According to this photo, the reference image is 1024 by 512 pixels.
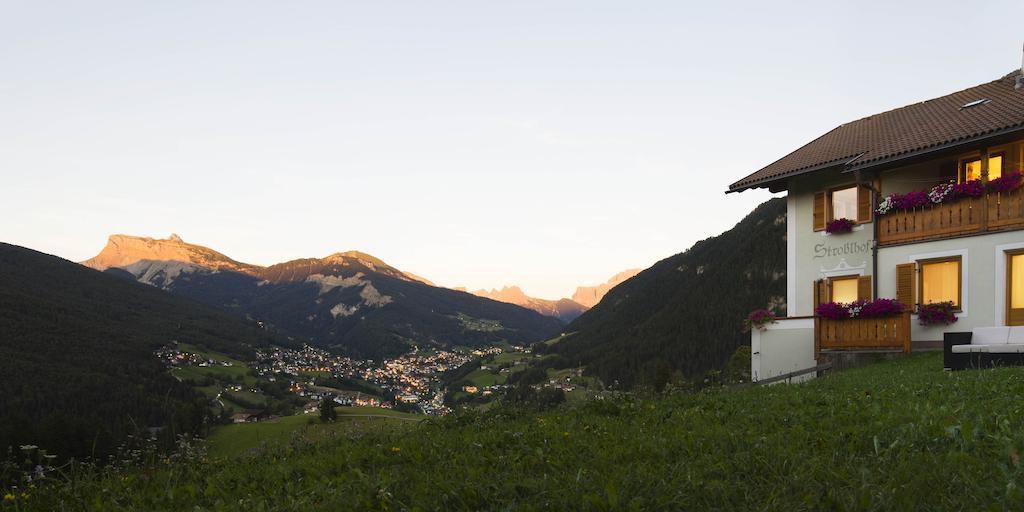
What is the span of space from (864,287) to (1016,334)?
5822 millimetres

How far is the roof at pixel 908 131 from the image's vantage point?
68.2 ft

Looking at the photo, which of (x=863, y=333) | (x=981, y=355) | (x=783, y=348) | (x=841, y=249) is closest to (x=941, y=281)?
(x=863, y=333)

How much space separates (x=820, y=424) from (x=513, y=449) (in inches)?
136

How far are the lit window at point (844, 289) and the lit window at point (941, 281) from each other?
2568mm

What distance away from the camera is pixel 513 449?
725 centimetres

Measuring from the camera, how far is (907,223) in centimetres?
2239

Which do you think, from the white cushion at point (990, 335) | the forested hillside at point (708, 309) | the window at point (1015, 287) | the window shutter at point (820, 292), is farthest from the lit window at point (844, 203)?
the forested hillside at point (708, 309)

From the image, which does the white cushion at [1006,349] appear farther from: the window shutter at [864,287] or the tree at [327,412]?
the tree at [327,412]

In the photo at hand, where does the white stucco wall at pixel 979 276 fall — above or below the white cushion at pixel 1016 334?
above

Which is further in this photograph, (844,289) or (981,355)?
(844,289)

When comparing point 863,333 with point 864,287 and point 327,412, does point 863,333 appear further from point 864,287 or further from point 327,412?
point 327,412

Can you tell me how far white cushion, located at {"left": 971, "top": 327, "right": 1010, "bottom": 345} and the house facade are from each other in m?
1.05

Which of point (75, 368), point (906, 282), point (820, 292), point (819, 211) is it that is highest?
point (819, 211)

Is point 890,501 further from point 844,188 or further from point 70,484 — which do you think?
point 844,188
